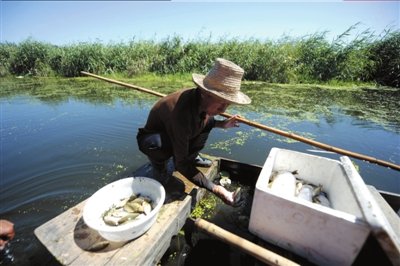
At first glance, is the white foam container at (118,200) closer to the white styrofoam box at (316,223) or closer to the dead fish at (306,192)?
the white styrofoam box at (316,223)

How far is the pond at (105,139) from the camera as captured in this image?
284cm

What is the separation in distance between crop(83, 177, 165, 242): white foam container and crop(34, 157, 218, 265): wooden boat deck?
0.08 metres

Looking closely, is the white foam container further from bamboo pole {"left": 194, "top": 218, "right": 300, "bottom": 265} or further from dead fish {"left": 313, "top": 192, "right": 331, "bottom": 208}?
dead fish {"left": 313, "top": 192, "right": 331, "bottom": 208}

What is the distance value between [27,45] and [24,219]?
52.0ft

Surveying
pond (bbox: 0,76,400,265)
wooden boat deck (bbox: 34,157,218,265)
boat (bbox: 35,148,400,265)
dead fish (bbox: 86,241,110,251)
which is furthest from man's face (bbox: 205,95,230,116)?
pond (bbox: 0,76,400,265)

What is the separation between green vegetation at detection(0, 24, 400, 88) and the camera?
1006 centimetres

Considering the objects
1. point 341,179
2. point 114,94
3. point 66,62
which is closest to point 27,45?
point 66,62

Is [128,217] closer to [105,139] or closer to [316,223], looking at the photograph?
[316,223]

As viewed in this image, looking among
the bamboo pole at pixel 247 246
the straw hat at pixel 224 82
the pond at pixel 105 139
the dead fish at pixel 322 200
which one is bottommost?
the pond at pixel 105 139

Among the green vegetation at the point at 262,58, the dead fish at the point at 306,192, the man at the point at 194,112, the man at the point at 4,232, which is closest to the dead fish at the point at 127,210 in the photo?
the man at the point at 194,112

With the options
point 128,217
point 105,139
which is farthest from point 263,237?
point 105,139

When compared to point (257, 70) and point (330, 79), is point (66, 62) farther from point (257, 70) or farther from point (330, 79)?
point (330, 79)

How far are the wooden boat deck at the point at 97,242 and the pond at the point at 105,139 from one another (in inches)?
23.5

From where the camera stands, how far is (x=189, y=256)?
1994mm
